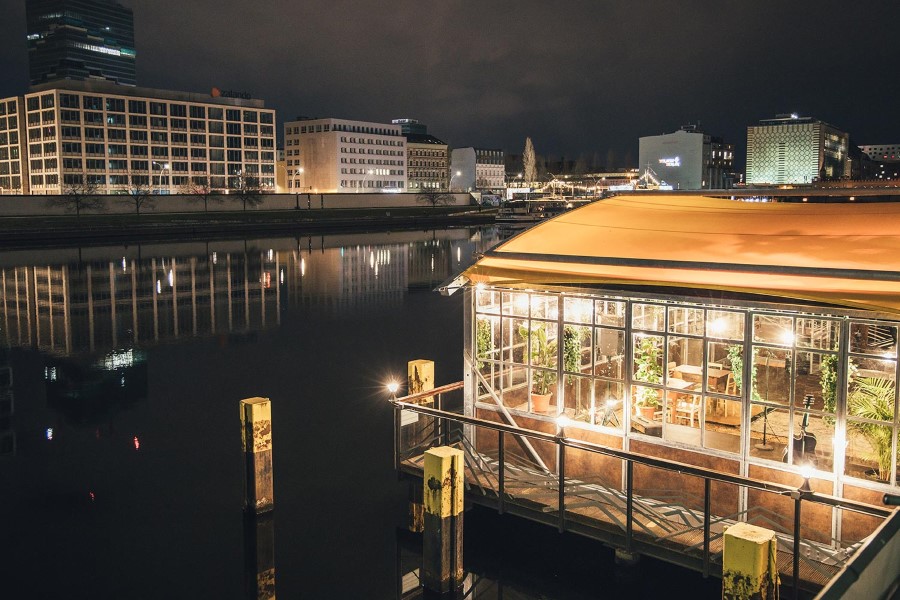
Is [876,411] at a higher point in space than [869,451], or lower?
higher

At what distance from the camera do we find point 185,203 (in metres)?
111

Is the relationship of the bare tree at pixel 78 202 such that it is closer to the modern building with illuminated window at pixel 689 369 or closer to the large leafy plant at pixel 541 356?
the modern building with illuminated window at pixel 689 369

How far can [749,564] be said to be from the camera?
28.0 ft

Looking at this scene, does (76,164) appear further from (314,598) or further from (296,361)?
(314,598)

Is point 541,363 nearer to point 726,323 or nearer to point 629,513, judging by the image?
point 726,323

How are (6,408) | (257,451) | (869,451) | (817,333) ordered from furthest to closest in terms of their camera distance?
1. (6,408)
2. (817,333)
3. (257,451)
4. (869,451)

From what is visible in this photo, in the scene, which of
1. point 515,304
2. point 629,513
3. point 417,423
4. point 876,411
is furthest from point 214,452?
point 876,411

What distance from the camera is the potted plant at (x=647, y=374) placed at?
12.1 metres

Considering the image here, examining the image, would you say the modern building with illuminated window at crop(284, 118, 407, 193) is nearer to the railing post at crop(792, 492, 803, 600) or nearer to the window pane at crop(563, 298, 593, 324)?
the window pane at crop(563, 298, 593, 324)

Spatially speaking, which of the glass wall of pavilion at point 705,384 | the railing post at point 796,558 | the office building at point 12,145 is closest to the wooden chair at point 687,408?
the glass wall of pavilion at point 705,384

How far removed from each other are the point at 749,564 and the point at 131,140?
504ft

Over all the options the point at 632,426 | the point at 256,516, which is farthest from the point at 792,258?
the point at 256,516

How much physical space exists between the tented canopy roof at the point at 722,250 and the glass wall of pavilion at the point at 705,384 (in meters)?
0.32

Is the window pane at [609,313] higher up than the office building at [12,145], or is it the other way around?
the office building at [12,145]
